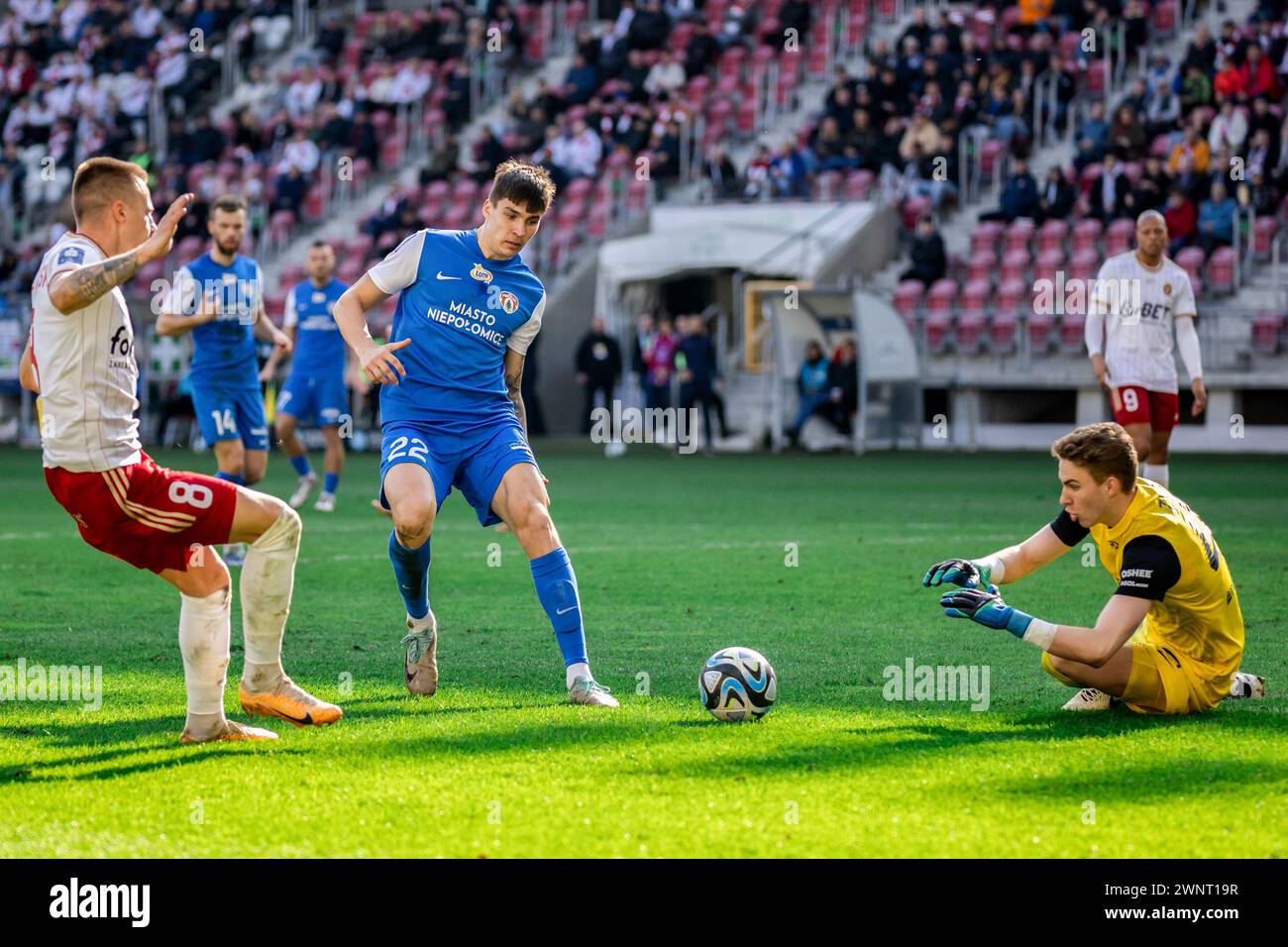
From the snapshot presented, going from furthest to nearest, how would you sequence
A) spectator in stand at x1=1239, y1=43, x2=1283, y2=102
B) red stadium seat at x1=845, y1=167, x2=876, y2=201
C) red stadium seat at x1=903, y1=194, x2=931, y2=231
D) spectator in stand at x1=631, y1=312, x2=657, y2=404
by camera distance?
red stadium seat at x1=845, y1=167, x2=876, y2=201 → spectator in stand at x1=631, y1=312, x2=657, y2=404 → red stadium seat at x1=903, y1=194, x2=931, y2=231 → spectator in stand at x1=1239, y1=43, x2=1283, y2=102

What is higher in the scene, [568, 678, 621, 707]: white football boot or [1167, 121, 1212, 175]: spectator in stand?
[1167, 121, 1212, 175]: spectator in stand

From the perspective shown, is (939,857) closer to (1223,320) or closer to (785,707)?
(785,707)

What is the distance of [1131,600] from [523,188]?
2.75m

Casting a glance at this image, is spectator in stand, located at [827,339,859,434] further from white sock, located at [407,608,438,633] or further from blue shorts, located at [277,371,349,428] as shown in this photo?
white sock, located at [407,608,438,633]

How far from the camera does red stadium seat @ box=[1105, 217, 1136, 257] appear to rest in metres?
23.0

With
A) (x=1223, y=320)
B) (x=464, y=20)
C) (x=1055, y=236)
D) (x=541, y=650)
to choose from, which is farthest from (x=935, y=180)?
(x=541, y=650)

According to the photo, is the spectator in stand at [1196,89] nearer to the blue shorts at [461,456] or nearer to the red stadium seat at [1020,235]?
the red stadium seat at [1020,235]

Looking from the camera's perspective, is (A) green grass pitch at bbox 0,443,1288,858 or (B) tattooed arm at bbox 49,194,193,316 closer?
(A) green grass pitch at bbox 0,443,1288,858

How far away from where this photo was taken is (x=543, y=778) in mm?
4922

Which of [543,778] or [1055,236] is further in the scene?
[1055,236]

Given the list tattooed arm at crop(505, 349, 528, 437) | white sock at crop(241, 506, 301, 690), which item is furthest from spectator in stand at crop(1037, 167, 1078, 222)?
white sock at crop(241, 506, 301, 690)

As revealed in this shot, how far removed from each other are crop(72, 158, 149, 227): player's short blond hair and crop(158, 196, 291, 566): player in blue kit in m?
5.76

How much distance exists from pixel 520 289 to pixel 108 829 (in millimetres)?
3185

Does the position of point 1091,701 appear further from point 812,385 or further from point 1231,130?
point 1231,130
